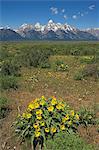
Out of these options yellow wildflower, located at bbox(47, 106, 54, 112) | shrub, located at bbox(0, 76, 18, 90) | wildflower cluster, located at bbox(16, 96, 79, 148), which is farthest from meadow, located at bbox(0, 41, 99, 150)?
yellow wildflower, located at bbox(47, 106, 54, 112)

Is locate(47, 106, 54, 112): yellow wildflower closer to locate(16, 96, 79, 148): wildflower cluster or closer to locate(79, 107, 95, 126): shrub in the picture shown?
locate(16, 96, 79, 148): wildflower cluster

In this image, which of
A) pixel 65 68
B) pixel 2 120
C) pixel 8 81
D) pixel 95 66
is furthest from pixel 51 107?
pixel 65 68

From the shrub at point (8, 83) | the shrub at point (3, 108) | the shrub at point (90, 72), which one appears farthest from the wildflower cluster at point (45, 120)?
the shrub at point (90, 72)

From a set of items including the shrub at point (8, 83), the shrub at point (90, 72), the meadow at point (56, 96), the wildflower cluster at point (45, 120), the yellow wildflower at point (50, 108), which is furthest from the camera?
the shrub at point (90, 72)

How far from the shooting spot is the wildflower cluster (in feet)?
17.1

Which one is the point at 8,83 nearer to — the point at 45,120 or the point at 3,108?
the point at 3,108

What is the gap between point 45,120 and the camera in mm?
5332

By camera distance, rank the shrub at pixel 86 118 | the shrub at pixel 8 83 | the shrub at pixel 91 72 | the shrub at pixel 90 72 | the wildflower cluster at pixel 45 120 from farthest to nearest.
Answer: the shrub at pixel 91 72, the shrub at pixel 90 72, the shrub at pixel 8 83, the shrub at pixel 86 118, the wildflower cluster at pixel 45 120

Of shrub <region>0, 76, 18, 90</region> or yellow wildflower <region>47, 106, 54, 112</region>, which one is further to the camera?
shrub <region>0, 76, 18, 90</region>

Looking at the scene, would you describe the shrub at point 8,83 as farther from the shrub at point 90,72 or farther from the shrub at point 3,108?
the shrub at point 90,72

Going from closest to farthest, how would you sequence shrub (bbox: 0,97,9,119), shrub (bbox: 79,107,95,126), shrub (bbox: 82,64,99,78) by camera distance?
1. shrub (bbox: 79,107,95,126)
2. shrub (bbox: 0,97,9,119)
3. shrub (bbox: 82,64,99,78)

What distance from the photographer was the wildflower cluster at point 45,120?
5215 millimetres

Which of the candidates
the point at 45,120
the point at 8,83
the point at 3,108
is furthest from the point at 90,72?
the point at 45,120

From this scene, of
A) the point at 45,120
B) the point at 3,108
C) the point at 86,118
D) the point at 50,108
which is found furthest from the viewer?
the point at 3,108
